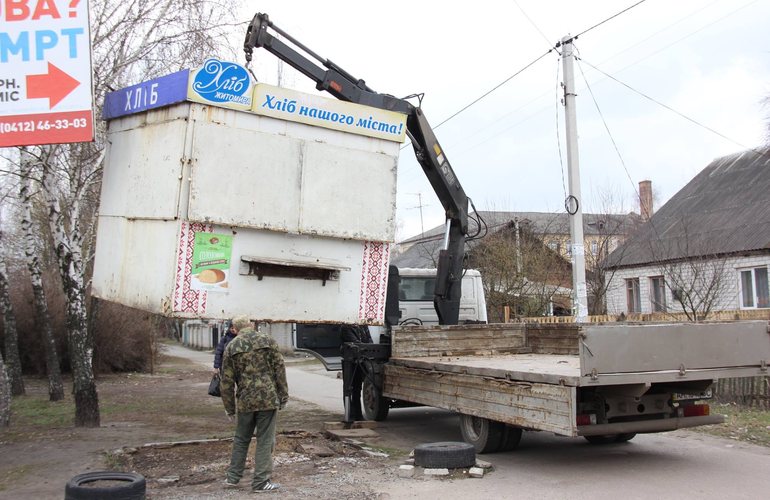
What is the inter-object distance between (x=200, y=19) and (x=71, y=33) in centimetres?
403

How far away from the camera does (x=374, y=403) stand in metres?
11.9

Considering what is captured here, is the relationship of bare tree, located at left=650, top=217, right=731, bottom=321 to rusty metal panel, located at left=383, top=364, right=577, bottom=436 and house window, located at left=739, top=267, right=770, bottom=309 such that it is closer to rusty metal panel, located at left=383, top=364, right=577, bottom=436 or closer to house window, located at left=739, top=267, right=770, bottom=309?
house window, located at left=739, top=267, right=770, bottom=309

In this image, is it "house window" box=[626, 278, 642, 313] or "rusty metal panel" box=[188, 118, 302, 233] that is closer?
"rusty metal panel" box=[188, 118, 302, 233]

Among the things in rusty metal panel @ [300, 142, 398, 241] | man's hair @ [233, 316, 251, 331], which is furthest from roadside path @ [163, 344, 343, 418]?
man's hair @ [233, 316, 251, 331]

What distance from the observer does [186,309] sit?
7605 mm

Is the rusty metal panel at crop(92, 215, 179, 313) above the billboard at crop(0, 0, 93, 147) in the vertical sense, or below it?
below

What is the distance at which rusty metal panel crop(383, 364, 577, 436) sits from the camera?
7.19m

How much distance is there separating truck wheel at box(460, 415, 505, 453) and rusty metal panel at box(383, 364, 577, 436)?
298 millimetres

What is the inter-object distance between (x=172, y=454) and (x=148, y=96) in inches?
174

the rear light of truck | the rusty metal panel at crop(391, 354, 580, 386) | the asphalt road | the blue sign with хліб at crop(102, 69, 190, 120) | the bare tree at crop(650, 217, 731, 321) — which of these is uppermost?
the blue sign with хліб at crop(102, 69, 190, 120)

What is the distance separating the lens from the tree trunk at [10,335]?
49.3 feet

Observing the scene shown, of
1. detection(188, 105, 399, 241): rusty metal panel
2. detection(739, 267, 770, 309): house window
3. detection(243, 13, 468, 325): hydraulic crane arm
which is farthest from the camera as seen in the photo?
detection(739, 267, 770, 309): house window

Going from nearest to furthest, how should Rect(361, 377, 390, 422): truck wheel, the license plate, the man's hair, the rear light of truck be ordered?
the man's hair → the license plate → the rear light of truck → Rect(361, 377, 390, 422): truck wheel

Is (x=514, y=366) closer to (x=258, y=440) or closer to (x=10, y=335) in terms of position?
(x=258, y=440)
